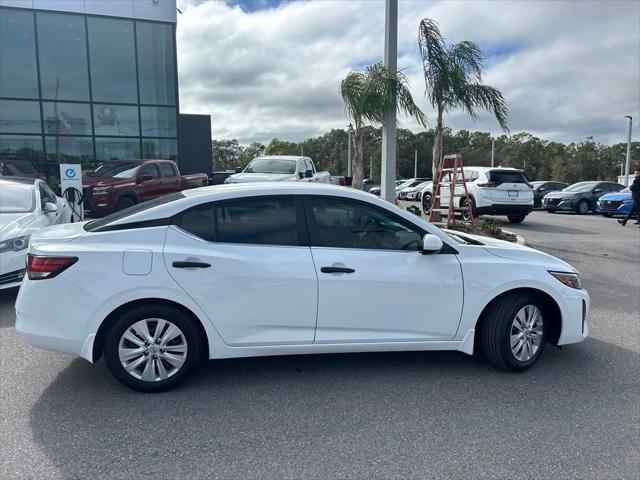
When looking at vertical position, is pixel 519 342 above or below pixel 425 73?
below

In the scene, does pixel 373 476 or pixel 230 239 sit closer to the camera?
pixel 373 476

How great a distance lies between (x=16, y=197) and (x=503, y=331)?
22.2 feet

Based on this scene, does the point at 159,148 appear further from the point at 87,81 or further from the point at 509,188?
the point at 509,188

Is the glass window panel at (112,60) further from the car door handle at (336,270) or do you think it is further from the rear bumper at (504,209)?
the car door handle at (336,270)

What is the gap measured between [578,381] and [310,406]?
225 cm

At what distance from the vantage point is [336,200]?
3.94 metres

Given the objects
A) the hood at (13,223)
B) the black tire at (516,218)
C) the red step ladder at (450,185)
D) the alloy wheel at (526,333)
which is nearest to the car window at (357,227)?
the alloy wheel at (526,333)

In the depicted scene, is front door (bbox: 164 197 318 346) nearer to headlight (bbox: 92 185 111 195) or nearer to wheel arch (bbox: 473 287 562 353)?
wheel arch (bbox: 473 287 562 353)

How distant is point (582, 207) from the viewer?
2064 centimetres

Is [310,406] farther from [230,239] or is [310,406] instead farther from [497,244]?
[497,244]

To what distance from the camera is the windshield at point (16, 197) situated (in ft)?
22.0

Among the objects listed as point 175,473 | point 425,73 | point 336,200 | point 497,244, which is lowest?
point 175,473

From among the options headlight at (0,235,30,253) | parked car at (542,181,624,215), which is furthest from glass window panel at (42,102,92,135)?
parked car at (542,181,624,215)

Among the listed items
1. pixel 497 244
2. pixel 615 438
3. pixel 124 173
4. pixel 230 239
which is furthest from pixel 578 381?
pixel 124 173
